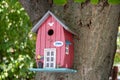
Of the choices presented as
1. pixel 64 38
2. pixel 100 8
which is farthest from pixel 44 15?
pixel 100 8

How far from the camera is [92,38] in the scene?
2428 mm

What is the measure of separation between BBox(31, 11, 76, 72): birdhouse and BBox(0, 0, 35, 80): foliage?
1.64 m

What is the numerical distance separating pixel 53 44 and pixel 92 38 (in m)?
0.28

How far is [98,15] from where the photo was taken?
7.91ft

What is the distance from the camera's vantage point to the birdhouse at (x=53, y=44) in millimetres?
2330

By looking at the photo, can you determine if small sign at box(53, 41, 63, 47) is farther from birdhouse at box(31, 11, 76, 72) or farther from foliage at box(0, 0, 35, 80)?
foliage at box(0, 0, 35, 80)

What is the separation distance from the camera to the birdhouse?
233cm

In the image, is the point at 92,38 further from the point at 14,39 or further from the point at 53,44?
the point at 14,39

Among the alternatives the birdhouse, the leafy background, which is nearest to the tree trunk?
the birdhouse

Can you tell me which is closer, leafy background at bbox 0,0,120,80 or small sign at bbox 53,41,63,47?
small sign at bbox 53,41,63,47

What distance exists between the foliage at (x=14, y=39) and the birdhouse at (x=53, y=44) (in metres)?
1.64

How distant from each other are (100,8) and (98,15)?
0.17 ft

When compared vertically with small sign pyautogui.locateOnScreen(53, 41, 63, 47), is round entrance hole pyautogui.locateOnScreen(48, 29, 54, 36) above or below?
above

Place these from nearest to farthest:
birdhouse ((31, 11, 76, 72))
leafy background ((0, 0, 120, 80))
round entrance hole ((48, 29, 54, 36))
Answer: birdhouse ((31, 11, 76, 72)) < round entrance hole ((48, 29, 54, 36)) < leafy background ((0, 0, 120, 80))
